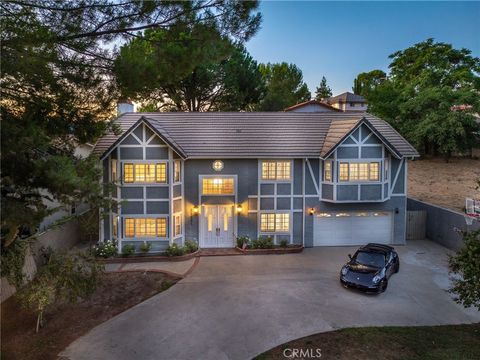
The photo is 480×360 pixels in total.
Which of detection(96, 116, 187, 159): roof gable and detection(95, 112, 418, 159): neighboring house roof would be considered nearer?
detection(96, 116, 187, 159): roof gable

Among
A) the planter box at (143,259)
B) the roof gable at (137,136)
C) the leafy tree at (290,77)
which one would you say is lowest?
the planter box at (143,259)

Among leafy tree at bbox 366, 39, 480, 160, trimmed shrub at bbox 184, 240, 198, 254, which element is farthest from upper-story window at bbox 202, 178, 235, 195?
leafy tree at bbox 366, 39, 480, 160

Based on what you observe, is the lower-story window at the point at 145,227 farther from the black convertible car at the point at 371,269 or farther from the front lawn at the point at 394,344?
the front lawn at the point at 394,344

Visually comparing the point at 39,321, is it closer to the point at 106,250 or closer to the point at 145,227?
the point at 106,250

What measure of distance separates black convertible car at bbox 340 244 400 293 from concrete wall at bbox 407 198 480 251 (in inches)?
197

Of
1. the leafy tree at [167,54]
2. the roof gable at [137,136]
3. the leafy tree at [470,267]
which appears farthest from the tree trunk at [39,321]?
the leafy tree at [470,267]

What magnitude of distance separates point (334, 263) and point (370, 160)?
5725 mm

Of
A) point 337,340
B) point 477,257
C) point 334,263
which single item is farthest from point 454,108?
point 337,340

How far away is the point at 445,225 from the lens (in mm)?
17828

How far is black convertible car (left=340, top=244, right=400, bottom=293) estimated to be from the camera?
1223 centimetres

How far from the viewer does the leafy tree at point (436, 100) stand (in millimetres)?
28656

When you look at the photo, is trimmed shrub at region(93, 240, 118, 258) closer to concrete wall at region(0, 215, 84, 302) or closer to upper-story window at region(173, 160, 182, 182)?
concrete wall at region(0, 215, 84, 302)

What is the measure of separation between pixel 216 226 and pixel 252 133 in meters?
5.60

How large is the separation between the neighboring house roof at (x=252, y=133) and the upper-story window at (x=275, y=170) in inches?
22.5
